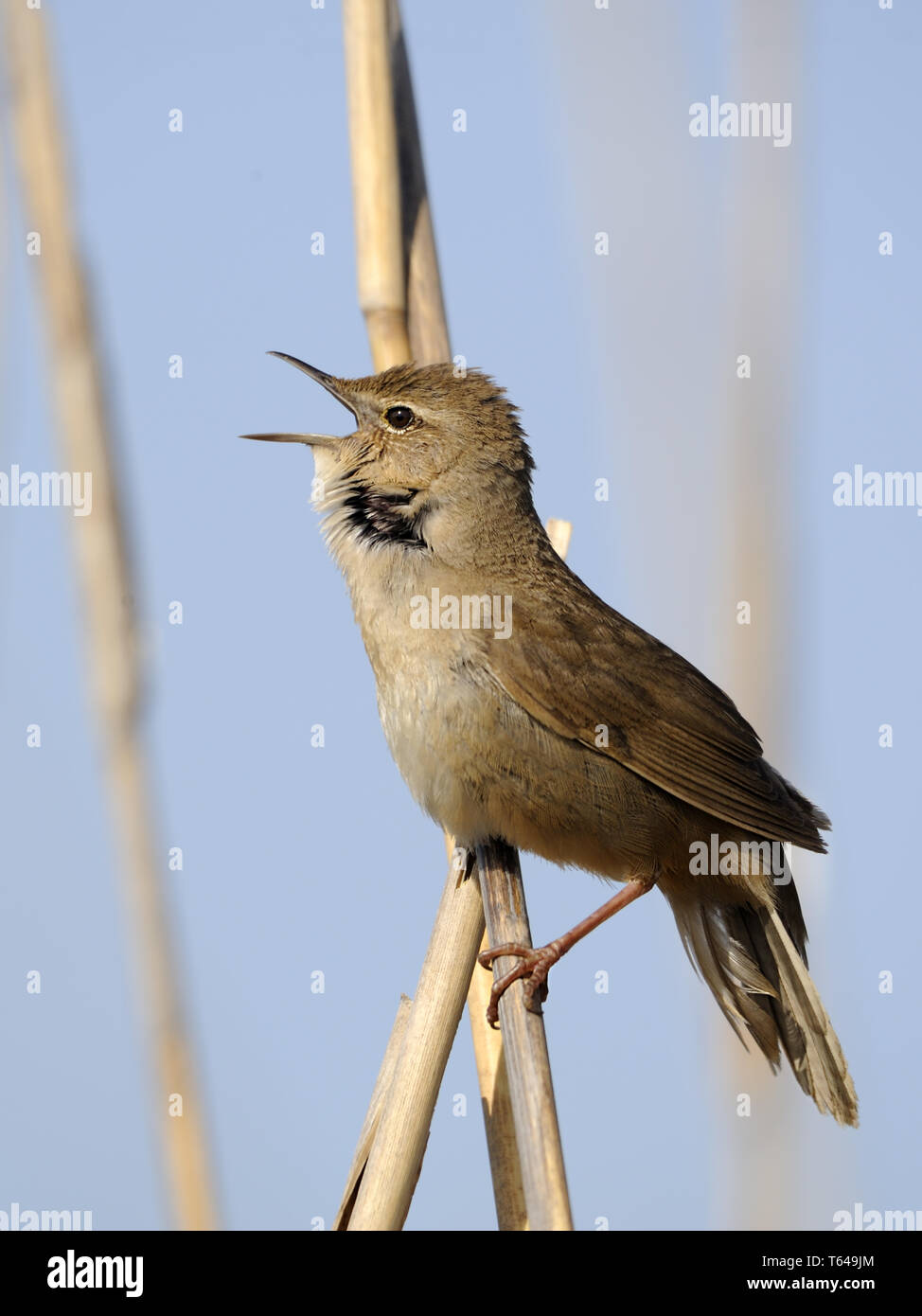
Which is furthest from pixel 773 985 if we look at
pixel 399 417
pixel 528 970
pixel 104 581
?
pixel 104 581

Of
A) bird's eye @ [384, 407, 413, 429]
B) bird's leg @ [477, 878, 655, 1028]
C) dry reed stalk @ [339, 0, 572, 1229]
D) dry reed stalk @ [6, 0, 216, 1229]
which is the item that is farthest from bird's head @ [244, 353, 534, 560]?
bird's leg @ [477, 878, 655, 1028]

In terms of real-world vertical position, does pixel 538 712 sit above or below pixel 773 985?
above

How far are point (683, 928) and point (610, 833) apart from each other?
1.45 feet

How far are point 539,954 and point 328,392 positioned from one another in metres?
1.49

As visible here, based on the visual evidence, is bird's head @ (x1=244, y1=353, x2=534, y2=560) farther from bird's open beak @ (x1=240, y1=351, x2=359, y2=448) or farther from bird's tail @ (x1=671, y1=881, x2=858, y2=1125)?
bird's tail @ (x1=671, y1=881, x2=858, y2=1125)

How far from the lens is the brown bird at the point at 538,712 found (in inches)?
120

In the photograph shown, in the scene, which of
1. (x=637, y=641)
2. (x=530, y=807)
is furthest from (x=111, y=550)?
(x=637, y=641)

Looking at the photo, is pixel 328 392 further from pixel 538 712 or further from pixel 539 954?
pixel 539 954

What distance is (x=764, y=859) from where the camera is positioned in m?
3.29

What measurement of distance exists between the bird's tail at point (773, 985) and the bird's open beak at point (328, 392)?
1.45 metres

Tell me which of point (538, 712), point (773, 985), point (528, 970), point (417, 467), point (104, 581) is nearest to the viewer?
point (528, 970)

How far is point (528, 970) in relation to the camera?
266cm
